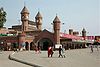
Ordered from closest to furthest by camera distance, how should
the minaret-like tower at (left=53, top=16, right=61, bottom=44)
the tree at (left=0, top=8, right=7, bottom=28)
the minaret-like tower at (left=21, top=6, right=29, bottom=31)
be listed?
the tree at (left=0, top=8, right=7, bottom=28), the minaret-like tower at (left=53, top=16, right=61, bottom=44), the minaret-like tower at (left=21, top=6, right=29, bottom=31)

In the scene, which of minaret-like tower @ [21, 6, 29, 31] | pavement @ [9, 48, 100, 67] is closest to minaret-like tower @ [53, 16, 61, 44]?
minaret-like tower @ [21, 6, 29, 31]

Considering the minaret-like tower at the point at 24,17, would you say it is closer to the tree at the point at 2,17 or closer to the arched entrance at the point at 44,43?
the arched entrance at the point at 44,43

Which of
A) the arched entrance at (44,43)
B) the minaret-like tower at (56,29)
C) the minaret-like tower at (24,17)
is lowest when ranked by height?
the arched entrance at (44,43)

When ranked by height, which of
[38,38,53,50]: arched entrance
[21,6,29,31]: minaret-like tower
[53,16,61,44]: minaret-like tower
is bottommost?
[38,38,53,50]: arched entrance

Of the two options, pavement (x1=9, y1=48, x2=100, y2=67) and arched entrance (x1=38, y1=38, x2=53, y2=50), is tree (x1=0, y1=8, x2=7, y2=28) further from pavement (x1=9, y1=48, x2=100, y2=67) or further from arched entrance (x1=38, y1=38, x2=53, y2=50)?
pavement (x1=9, y1=48, x2=100, y2=67)

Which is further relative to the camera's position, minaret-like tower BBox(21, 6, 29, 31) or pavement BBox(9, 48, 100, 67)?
minaret-like tower BBox(21, 6, 29, 31)

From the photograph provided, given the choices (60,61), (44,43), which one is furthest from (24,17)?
(60,61)

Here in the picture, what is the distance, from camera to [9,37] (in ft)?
272

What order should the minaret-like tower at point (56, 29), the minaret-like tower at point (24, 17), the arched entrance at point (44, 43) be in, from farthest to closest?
the minaret-like tower at point (24, 17) < the arched entrance at point (44, 43) < the minaret-like tower at point (56, 29)

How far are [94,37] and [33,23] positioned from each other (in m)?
30.5

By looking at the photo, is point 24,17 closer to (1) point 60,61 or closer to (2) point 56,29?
(2) point 56,29

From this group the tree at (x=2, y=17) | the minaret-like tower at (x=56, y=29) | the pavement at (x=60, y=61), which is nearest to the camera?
the pavement at (x=60, y=61)

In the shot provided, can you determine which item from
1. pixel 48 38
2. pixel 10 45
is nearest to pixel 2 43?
pixel 10 45

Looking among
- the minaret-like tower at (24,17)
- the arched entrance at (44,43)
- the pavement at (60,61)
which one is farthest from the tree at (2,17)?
the pavement at (60,61)
